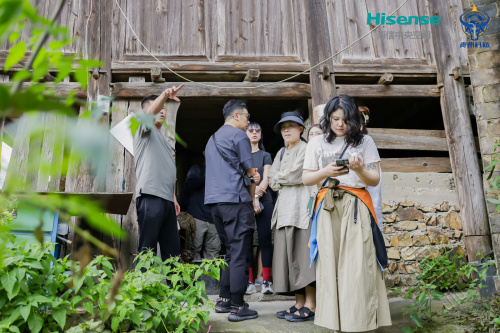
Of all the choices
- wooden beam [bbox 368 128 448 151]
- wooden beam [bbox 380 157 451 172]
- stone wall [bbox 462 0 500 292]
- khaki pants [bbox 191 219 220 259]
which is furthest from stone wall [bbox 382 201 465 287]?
khaki pants [bbox 191 219 220 259]

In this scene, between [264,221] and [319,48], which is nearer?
[264,221]

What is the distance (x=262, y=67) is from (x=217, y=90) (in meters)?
0.70

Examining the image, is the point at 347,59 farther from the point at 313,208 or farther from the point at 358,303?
the point at 358,303

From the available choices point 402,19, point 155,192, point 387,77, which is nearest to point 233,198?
point 155,192

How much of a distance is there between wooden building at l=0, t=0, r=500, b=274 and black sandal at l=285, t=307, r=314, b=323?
9.32ft

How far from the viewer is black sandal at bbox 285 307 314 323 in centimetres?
339

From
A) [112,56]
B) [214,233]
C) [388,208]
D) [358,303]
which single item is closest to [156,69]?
[112,56]

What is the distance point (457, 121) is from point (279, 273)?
12.2 ft

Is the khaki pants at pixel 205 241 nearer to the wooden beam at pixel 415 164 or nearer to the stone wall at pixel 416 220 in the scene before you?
the stone wall at pixel 416 220

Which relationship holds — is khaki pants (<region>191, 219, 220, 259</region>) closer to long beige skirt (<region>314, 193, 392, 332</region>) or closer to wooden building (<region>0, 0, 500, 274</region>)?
wooden building (<region>0, 0, 500, 274</region>)

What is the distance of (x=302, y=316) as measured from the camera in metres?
3.41

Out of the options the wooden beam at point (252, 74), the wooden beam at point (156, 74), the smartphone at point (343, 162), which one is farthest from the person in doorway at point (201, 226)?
the smartphone at point (343, 162)

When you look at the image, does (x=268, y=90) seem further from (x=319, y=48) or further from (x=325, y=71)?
(x=319, y=48)

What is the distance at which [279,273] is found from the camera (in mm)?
3623
